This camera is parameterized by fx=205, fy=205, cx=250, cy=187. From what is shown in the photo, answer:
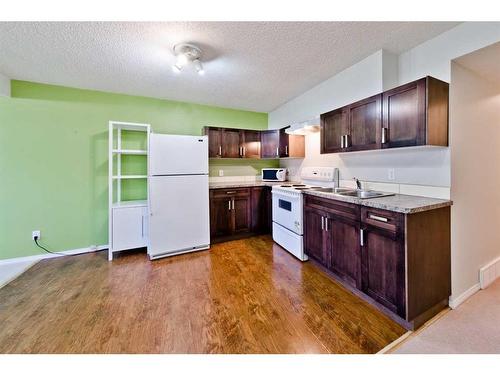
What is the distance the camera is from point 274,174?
3979 mm

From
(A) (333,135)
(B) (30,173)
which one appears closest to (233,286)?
(A) (333,135)

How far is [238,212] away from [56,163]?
2692 mm

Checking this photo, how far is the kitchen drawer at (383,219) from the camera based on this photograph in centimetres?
150

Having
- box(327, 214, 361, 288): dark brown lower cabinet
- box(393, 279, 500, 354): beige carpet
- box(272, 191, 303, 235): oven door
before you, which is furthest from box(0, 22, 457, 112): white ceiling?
box(393, 279, 500, 354): beige carpet

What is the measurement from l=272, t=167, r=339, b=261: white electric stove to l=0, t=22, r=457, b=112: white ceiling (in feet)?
4.32

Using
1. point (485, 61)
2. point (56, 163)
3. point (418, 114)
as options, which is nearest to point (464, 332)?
point (418, 114)

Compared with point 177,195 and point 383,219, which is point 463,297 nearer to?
point 383,219

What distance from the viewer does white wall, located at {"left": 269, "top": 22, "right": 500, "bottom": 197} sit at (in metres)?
1.67

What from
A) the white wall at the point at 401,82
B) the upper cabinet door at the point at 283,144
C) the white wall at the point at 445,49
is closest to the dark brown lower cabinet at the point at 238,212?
the upper cabinet door at the point at 283,144

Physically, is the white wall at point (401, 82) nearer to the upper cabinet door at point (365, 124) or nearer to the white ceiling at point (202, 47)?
the white ceiling at point (202, 47)

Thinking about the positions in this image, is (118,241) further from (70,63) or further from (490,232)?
(490,232)

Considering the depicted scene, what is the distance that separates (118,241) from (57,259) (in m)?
0.86

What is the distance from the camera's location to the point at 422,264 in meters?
1.55

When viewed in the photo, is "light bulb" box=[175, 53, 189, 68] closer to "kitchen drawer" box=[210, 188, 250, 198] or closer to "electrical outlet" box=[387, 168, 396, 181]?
"kitchen drawer" box=[210, 188, 250, 198]
